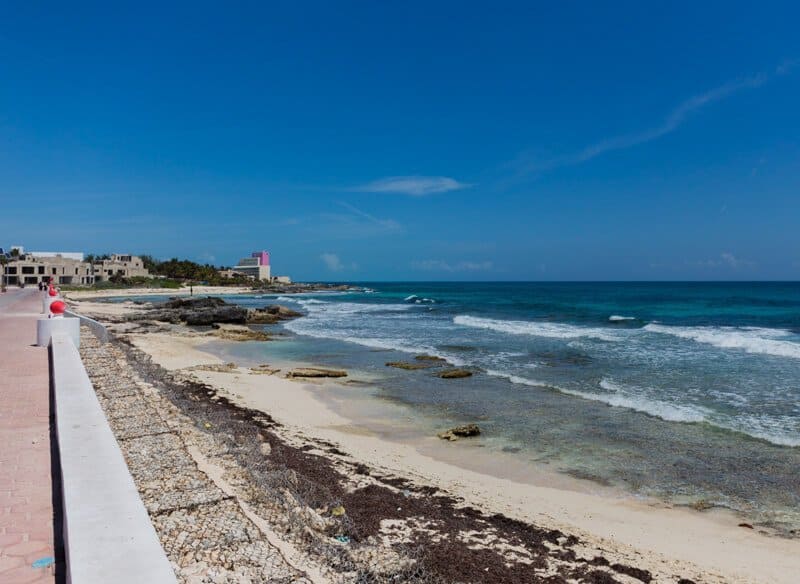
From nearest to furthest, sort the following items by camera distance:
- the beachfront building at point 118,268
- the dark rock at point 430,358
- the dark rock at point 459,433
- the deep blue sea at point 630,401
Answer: the deep blue sea at point 630,401, the dark rock at point 459,433, the dark rock at point 430,358, the beachfront building at point 118,268

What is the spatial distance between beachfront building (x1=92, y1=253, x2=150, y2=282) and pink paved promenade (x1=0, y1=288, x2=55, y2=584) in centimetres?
10449

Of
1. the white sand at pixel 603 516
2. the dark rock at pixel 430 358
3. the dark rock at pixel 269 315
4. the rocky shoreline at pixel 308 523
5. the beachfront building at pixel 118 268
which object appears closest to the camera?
the rocky shoreline at pixel 308 523

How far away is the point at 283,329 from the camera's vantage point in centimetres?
3117

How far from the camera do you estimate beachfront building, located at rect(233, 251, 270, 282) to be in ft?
497

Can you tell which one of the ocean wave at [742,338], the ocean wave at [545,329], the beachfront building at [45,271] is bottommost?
the ocean wave at [545,329]

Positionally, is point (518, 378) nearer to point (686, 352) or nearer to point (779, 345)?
point (686, 352)

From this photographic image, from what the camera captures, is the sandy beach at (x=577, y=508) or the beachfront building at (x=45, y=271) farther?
the beachfront building at (x=45, y=271)

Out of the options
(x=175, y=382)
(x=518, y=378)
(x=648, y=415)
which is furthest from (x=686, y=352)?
(x=175, y=382)

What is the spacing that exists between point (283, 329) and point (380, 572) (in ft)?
91.2

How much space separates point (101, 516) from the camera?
10.5 feet

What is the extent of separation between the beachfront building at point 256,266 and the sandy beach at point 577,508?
471ft

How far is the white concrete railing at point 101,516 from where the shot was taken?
2.66 metres

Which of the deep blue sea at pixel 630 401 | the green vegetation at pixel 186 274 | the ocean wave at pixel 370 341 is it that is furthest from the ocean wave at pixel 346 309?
the green vegetation at pixel 186 274

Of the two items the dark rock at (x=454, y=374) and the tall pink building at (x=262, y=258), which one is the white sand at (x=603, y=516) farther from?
the tall pink building at (x=262, y=258)
